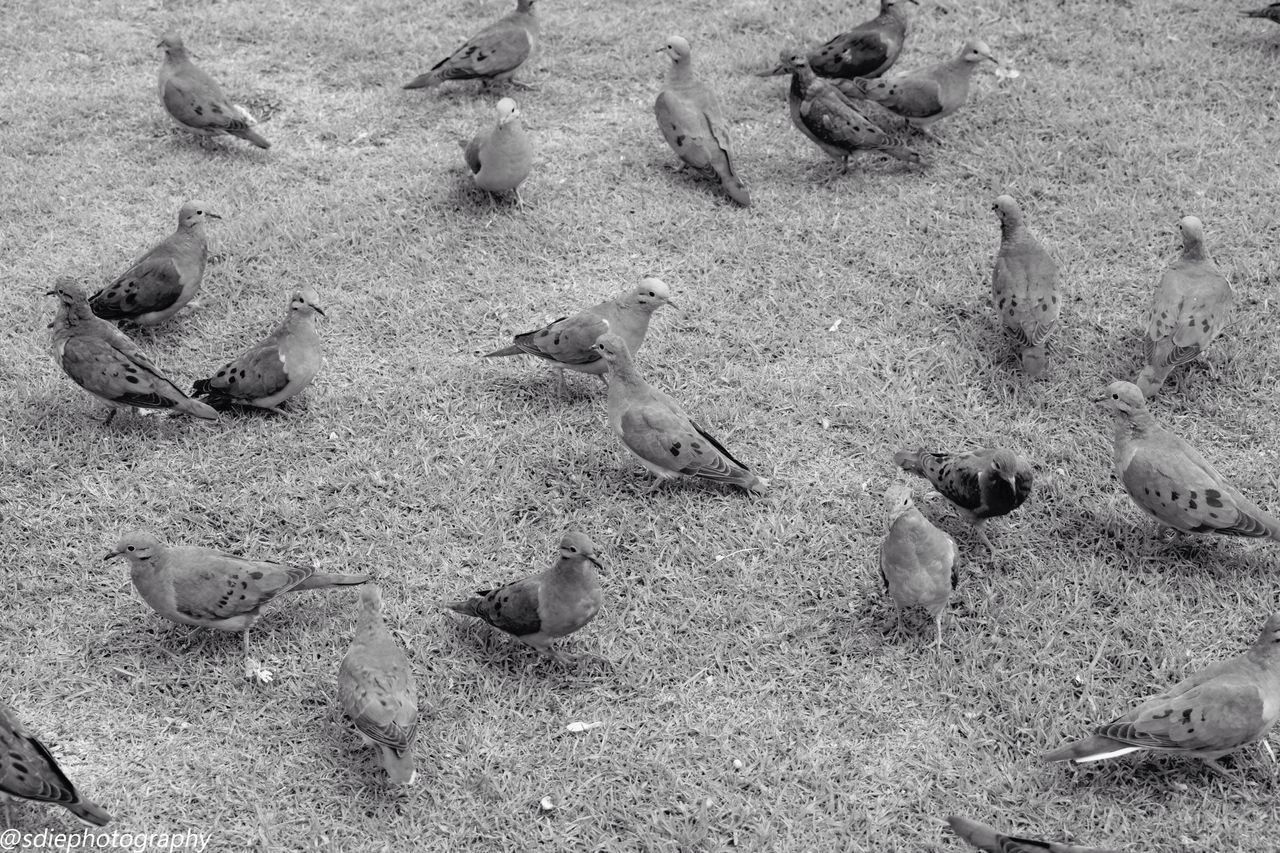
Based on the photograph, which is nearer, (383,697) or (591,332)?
(383,697)

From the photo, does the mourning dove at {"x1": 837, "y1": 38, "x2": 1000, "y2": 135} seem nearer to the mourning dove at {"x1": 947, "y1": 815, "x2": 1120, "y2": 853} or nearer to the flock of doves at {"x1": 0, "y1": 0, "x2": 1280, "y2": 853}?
the flock of doves at {"x1": 0, "y1": 0, "x2": 1280, "y2": 853}

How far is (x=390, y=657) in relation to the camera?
4.29 m

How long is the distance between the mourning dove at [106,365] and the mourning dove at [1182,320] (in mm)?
5127

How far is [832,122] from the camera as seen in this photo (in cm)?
780

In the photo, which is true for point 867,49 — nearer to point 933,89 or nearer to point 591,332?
point 933,89

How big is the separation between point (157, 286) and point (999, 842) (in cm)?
532

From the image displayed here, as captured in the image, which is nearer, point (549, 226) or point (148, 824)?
point (148, 824)

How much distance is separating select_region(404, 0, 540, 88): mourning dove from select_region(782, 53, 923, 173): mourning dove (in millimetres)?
2308

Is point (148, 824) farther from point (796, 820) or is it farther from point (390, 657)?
point (796, 820)

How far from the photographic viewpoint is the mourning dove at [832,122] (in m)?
7.78

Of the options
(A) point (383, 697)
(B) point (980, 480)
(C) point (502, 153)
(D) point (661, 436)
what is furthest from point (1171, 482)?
(C) point (502, 153)

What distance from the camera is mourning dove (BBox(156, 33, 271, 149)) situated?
807cm

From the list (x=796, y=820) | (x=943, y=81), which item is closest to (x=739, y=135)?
(x=943, y=81)

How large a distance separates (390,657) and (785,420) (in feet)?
8.80
